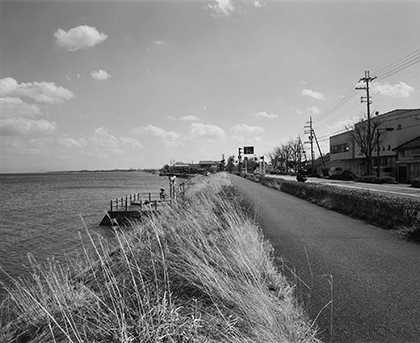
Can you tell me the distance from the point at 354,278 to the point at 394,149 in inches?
1724

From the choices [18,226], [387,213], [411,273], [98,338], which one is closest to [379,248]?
[411,273]

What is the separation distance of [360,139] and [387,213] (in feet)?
143

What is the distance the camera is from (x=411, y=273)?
531cm

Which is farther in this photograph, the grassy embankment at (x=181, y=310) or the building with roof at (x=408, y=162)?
the building with roof at (x=408, y=162)

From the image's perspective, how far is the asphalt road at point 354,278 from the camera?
141 inches

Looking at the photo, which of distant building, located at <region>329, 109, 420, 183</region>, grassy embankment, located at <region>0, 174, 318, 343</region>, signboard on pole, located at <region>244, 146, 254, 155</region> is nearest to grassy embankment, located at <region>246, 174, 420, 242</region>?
grassy embankment, located at <region>0, 174, 318, 343</region>

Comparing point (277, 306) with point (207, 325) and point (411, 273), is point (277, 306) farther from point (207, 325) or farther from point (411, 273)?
point (411, 273)

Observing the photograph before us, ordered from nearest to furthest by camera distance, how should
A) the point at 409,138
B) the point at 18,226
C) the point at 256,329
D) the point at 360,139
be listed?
the point at 256,329, the point at 18,226, the point at 409,138, the point at 360,139

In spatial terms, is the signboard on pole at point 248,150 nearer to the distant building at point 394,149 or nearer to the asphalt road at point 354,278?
the distant building at point 394,149

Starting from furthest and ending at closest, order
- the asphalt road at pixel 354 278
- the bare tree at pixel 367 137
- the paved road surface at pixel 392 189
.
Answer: the bare tree at pixel 367 137, the paved road surface at pixel 392 189, the asphalt road at pixel 354 278

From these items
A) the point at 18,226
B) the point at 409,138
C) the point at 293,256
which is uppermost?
the point at 409,138

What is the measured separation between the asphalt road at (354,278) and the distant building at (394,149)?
34.9 m

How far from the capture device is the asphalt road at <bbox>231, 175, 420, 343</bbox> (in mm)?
3588

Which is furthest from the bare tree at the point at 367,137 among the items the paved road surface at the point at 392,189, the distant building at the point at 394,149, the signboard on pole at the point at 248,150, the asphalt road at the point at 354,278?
the asphalt road at the point at 354,278
